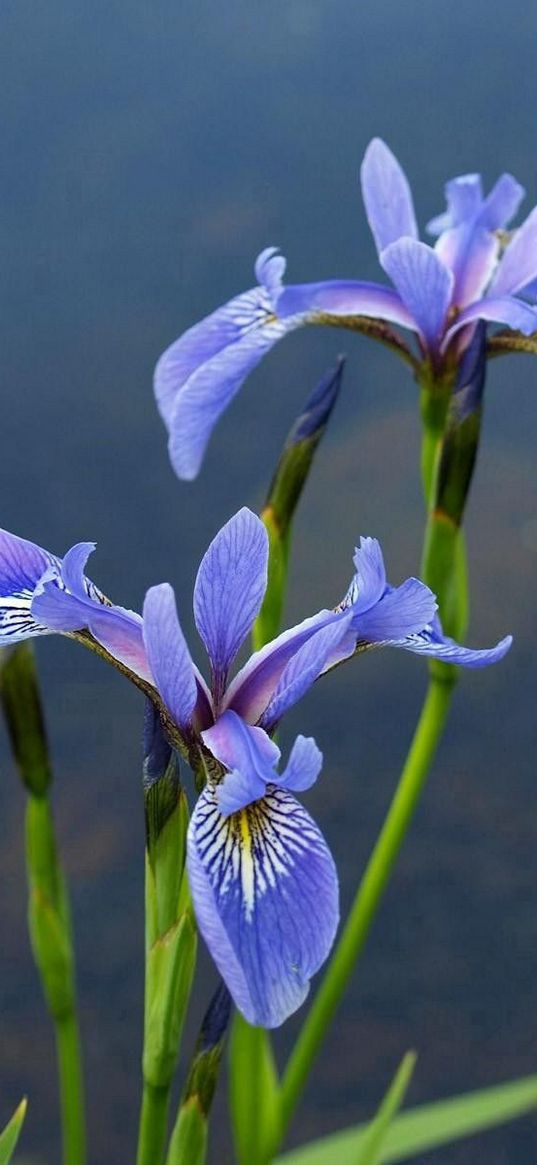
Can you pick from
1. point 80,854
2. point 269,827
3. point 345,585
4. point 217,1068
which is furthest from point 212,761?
point 345,585

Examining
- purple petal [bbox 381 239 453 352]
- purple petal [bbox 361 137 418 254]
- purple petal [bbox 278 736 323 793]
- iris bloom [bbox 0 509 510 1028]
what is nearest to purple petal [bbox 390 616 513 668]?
iris bloom [bbox 0 509 510 1028]

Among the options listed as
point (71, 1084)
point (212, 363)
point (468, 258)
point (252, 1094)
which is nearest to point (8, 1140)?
point (71, 1084)

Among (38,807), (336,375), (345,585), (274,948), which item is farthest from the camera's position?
(345,585)

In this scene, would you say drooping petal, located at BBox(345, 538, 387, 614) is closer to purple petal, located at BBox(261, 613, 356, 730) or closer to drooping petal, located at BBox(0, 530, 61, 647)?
purple petal, located at BBox(261, 613, 356, 730)

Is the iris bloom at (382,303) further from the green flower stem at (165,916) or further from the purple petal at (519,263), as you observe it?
the green flower stem at (165,916)

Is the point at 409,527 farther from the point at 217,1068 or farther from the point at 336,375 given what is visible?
the point at 217,1068

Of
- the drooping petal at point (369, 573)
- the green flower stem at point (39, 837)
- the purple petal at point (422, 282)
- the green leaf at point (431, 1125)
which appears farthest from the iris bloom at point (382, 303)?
the green leaf at point (431, 1125)
